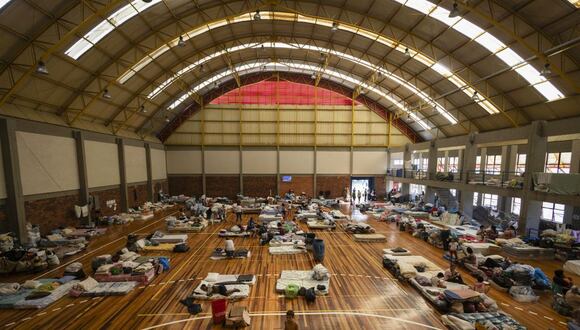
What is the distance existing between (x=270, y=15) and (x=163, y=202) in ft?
69.2

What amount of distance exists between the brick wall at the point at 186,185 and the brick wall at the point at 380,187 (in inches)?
857

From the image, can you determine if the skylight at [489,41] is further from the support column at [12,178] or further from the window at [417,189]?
the support column at [12,178]

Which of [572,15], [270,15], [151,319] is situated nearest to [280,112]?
[270,15]

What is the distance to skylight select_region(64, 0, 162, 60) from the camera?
13555 mm

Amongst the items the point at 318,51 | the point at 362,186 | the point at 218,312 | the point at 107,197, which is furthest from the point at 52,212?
the point at 362,186

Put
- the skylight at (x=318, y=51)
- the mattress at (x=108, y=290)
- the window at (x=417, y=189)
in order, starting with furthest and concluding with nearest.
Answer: the window at (x=417, y=189)
the skylight at (x=318, y=51)
the mattress at (x=108, y=290)

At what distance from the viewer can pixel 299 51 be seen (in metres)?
24.2

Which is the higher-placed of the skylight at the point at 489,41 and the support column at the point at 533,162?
the skylight at the point at 489,41

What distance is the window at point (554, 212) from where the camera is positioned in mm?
17750

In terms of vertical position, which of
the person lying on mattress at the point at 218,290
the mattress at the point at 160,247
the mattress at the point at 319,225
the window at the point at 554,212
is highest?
the window at the point at 554,212

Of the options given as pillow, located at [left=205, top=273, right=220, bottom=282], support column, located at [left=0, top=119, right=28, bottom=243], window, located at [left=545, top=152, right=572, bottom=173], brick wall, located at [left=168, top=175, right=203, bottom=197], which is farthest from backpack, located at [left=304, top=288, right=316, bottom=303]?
brick wall, located at [left=168, top=175, right=203, bottom=197]

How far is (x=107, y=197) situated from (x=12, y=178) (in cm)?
764

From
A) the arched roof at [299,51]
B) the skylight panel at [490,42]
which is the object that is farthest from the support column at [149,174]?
the skylight panel at [490,42]

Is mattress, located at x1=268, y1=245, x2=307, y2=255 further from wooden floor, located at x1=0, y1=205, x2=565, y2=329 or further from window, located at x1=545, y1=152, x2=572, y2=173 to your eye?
window, located at x1=545, y1=152, x2=572, y2=173
